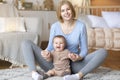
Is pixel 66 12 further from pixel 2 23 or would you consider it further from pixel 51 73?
pixel 2 23

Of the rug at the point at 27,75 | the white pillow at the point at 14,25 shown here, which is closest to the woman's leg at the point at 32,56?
the rug at the point at 27,75

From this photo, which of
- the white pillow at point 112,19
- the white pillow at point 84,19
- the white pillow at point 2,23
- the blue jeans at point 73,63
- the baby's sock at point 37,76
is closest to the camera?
the baby's sock at point 37,76

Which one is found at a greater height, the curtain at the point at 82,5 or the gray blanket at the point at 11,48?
the curtain at the point at 82,5

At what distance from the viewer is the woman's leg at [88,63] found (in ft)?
6.92

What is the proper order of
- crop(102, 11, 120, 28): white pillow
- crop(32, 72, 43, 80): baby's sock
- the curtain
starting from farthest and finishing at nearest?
the curtain < crop(102, 11, 120, 28): white pillow < crop(32, 72, 43, 80): baby's sock

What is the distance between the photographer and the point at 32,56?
7.17ft

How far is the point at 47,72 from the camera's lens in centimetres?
222

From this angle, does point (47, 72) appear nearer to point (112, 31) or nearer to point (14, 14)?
point (112, 31)

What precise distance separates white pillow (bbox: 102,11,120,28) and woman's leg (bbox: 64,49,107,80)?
2.38 m

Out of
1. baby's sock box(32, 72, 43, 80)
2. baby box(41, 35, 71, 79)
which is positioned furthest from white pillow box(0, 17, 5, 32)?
baby's sock box(32, 72, 43, 80)

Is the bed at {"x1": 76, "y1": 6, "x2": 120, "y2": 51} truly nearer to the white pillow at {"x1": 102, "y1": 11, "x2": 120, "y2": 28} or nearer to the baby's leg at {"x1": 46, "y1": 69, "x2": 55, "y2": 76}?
the white pillow at {"x1": 102, "y1": 11, "x2": 120, "y2": 28}

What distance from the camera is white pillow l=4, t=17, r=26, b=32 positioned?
387 cm

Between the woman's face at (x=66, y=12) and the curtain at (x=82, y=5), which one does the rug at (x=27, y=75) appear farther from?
the curtain at (x=82, y=5)

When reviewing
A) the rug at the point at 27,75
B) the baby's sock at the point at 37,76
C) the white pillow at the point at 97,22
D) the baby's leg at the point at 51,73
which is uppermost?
the white pillow at the point at 97,22
